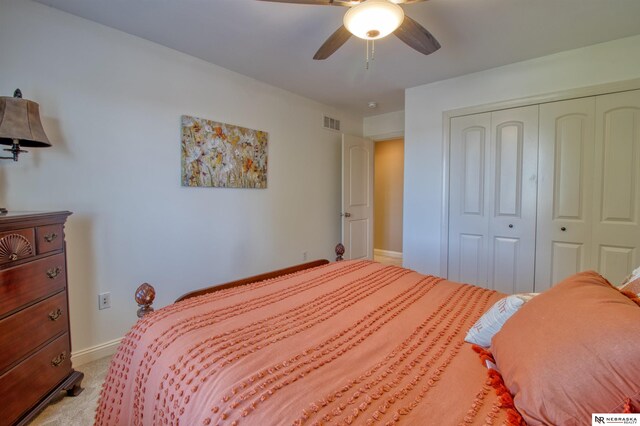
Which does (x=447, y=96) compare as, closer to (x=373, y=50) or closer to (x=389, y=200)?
(x=373, y=50)

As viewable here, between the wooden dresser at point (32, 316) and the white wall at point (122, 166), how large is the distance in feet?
1.32

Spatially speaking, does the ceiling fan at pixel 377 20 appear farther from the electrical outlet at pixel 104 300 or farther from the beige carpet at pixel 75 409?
the beige carpet at pixel 75 409

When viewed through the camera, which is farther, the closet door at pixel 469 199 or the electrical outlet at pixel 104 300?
the closet door at pixel 469 199

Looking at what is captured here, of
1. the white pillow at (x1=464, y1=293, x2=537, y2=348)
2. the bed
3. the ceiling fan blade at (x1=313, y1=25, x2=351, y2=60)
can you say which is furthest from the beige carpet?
the ceiling fan blade at (x1=313, y1=25, x2=351, y2=60)

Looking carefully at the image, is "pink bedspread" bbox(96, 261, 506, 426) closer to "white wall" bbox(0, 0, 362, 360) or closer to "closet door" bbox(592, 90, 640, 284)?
"white wall" bbox(0, 0, 362, 360)

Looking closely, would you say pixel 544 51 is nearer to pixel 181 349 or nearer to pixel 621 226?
pixel 621 226

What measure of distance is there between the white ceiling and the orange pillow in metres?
1.92

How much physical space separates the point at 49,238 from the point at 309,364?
5.43ft

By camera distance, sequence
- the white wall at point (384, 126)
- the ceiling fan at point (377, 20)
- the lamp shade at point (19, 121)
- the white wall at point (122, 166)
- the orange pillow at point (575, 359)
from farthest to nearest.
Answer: the white wall at point (384, 126) < the white wall at point (122, 166) < the lamp shade at point (19, 121) < the ceiling fan at point (377, 20) < the orange pillow at point (575, 359)

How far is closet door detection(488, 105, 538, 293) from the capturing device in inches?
106

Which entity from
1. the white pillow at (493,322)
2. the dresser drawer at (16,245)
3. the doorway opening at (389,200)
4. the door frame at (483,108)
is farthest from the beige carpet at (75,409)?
the doorway opening at (389,200)

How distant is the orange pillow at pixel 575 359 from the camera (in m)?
0.59

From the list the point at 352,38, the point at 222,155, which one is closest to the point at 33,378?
the point at 222,155

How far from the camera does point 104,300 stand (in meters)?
2.16
